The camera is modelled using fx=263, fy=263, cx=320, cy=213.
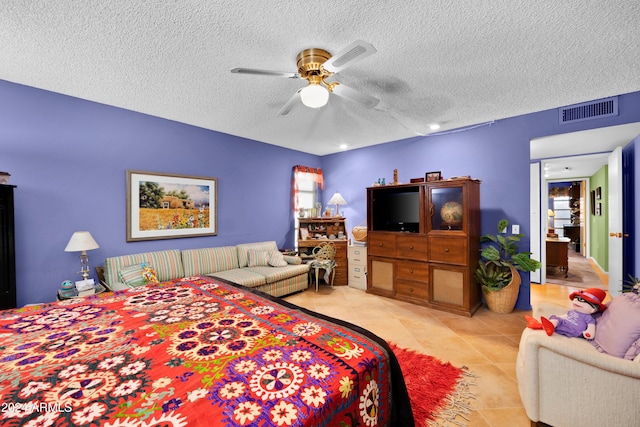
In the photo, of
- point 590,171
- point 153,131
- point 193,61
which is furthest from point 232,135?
point 590,171

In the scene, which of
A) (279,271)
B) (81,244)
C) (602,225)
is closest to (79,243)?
(81,244)

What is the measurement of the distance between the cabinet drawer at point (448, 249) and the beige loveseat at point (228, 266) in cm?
195

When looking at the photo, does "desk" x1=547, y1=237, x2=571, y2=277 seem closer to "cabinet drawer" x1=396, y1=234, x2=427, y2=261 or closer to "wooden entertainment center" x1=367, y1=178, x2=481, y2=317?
"wooden entertainment center" x1=367, y1=178, x2=481, y2=317

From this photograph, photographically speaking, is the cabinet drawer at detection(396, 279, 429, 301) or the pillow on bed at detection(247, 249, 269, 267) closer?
the cabinet drawer at detection(396, 279, 429, 301)

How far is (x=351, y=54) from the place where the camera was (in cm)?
158

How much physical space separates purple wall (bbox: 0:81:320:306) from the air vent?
14.9 ft

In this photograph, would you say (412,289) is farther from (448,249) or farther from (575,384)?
(575,384)

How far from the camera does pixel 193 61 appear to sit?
2170 mm

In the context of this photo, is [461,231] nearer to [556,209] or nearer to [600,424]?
[600,424]

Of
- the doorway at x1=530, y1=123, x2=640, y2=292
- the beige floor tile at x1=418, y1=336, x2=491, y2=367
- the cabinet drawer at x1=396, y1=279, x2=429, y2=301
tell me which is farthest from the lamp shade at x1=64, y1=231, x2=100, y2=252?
the doorway at x1=530, y1=123, x2=640, y2=292

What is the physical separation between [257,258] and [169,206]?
1.46m

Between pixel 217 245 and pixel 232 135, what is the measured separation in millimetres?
1775

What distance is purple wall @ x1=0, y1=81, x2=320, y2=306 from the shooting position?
2562 millimetres

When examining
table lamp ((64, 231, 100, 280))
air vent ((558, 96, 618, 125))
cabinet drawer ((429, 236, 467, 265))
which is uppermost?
air vent ((558, 96, 618, 125))
